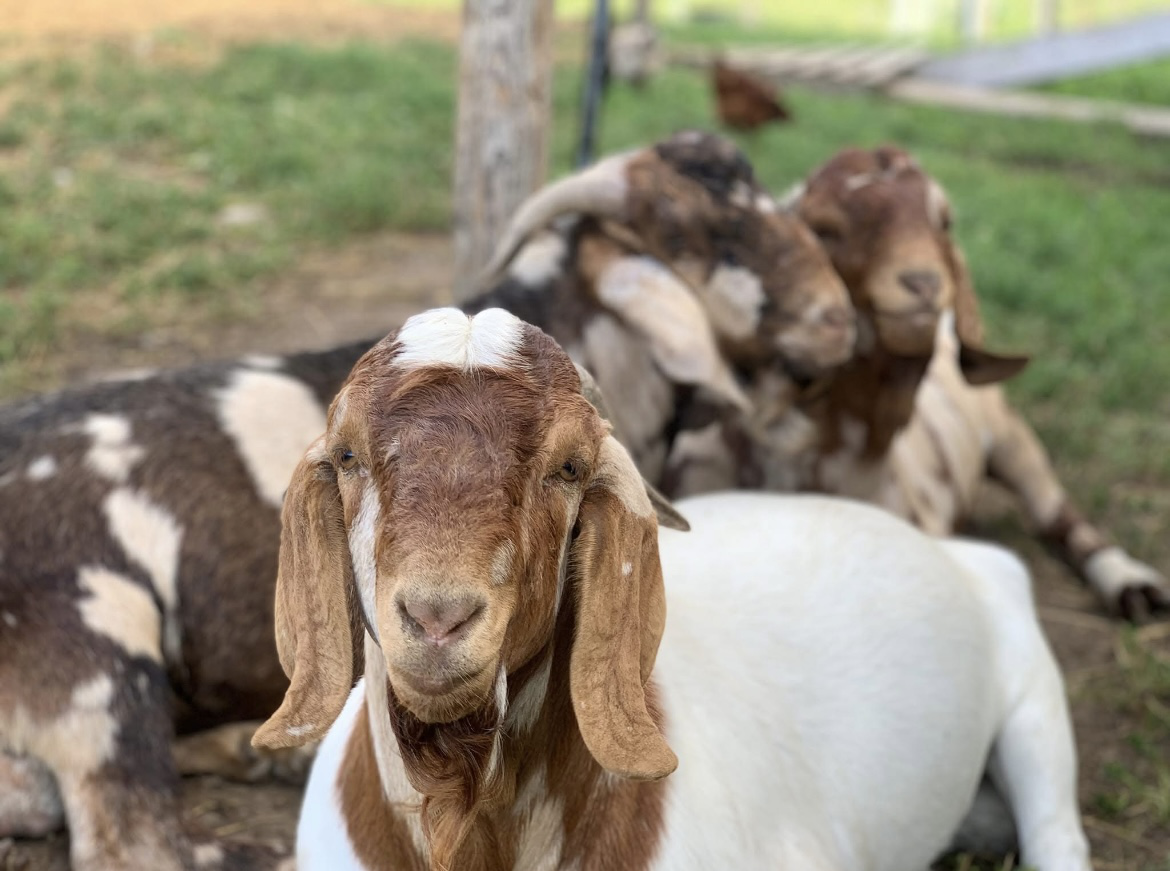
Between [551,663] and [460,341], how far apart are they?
45 centimetres

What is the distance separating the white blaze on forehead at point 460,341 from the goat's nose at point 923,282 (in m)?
2.28

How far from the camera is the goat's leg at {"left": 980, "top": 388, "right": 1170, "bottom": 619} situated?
14.5 ft

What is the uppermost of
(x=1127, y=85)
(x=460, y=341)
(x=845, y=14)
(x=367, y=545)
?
(x=460, y=341)

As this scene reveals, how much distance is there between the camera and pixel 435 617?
1566 mm

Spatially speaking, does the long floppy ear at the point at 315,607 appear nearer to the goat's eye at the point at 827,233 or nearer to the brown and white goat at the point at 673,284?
the brown and white goat at the point at 673,284

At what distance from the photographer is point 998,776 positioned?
121 inches

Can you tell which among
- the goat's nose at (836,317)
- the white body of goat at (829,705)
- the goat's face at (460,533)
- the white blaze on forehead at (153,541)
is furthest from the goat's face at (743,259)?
the goat's face at (460,533)

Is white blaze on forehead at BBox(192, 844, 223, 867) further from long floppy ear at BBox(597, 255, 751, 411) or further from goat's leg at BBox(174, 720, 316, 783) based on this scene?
long floppy ear at BBox(597, 255, 751, 411)

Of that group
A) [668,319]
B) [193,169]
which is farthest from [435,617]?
[193,169]

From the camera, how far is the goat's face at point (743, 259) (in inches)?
146

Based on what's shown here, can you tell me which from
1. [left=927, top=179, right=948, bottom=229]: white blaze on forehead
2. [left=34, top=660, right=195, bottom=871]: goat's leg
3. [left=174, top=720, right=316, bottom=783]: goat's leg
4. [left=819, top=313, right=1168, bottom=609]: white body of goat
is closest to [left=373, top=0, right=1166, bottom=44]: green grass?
[left=819, top=313, right=1168, bottom=609]: white body of goat

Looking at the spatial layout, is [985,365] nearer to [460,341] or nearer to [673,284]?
[673,284]

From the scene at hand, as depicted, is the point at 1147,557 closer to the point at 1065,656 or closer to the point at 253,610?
the point at 1065,656

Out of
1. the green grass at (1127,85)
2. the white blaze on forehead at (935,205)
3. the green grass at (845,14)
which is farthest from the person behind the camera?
the green grass at (845,14)
